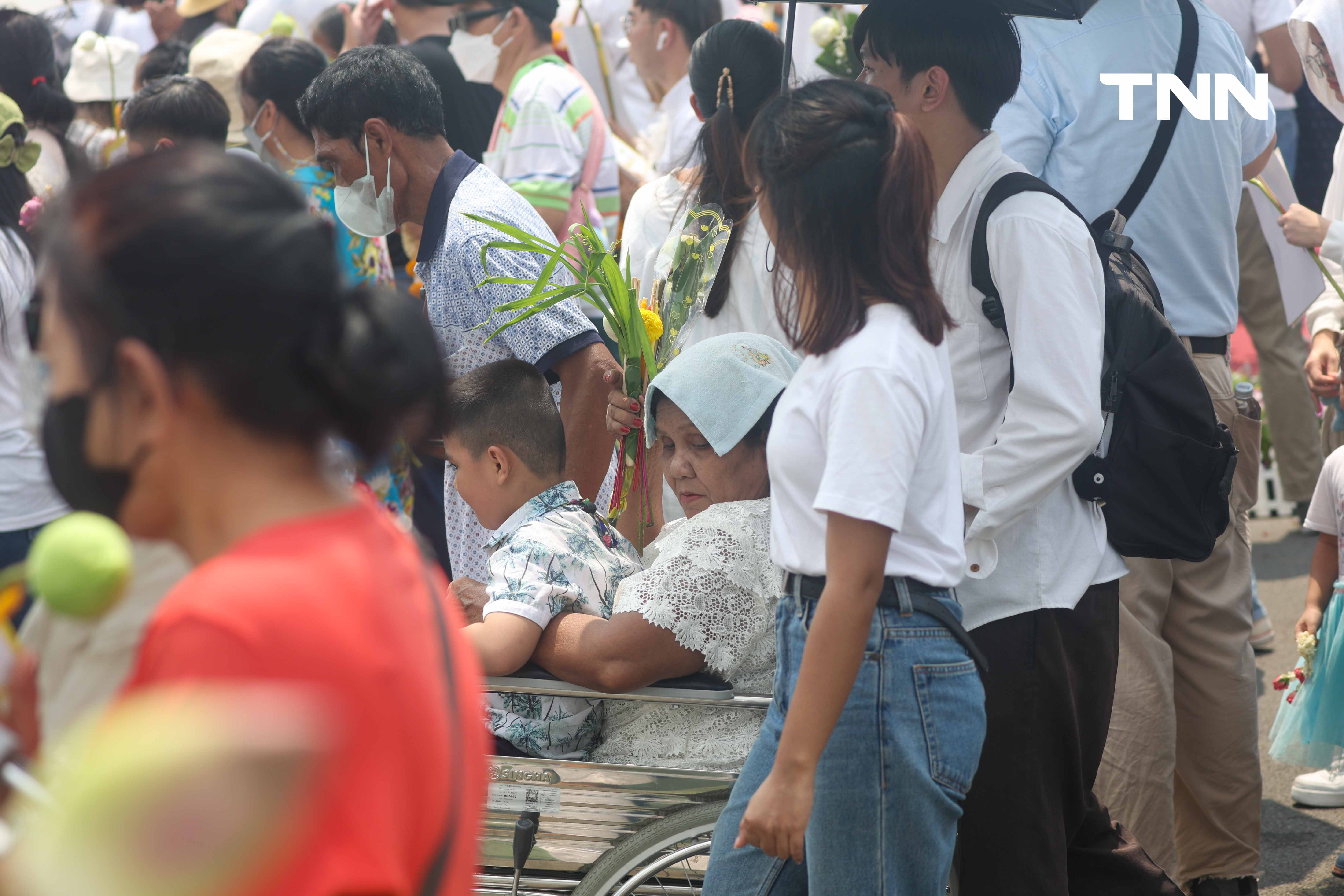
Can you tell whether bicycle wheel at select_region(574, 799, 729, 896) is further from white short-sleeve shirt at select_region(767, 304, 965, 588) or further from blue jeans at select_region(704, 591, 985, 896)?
white short-sleeve shirt at select_region(767, 304, 965, 588)

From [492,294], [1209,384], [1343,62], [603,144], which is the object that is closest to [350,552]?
[492,294]

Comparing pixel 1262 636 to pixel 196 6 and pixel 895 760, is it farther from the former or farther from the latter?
pixel 196 6

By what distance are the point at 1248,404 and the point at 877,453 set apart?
2180 mm

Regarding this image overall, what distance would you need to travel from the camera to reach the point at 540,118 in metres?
4.94

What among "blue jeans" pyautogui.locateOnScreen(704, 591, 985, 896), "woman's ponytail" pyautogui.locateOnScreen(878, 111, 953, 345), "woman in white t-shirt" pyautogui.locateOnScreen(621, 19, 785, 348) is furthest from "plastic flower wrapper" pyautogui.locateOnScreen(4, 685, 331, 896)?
"woman in white t-shirt" pyautogui.locateOnScreen(621, 19, 785, 348)

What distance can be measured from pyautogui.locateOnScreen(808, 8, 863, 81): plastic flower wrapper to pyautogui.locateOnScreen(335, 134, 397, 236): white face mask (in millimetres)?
2137

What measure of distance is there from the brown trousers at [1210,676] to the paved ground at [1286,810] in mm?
193

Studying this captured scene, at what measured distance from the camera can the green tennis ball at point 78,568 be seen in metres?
0.95

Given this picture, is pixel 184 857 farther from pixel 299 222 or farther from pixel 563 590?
pixel 563 590

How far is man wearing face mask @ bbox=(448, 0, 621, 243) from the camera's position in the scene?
4961 millimetres

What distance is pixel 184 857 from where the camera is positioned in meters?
0.81

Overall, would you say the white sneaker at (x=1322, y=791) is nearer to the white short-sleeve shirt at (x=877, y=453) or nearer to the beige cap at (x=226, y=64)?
the white short-sleeve shirt at (x=877, y=453)

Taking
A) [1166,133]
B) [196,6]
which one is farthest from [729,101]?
[196,6]

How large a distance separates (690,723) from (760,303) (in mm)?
1129
